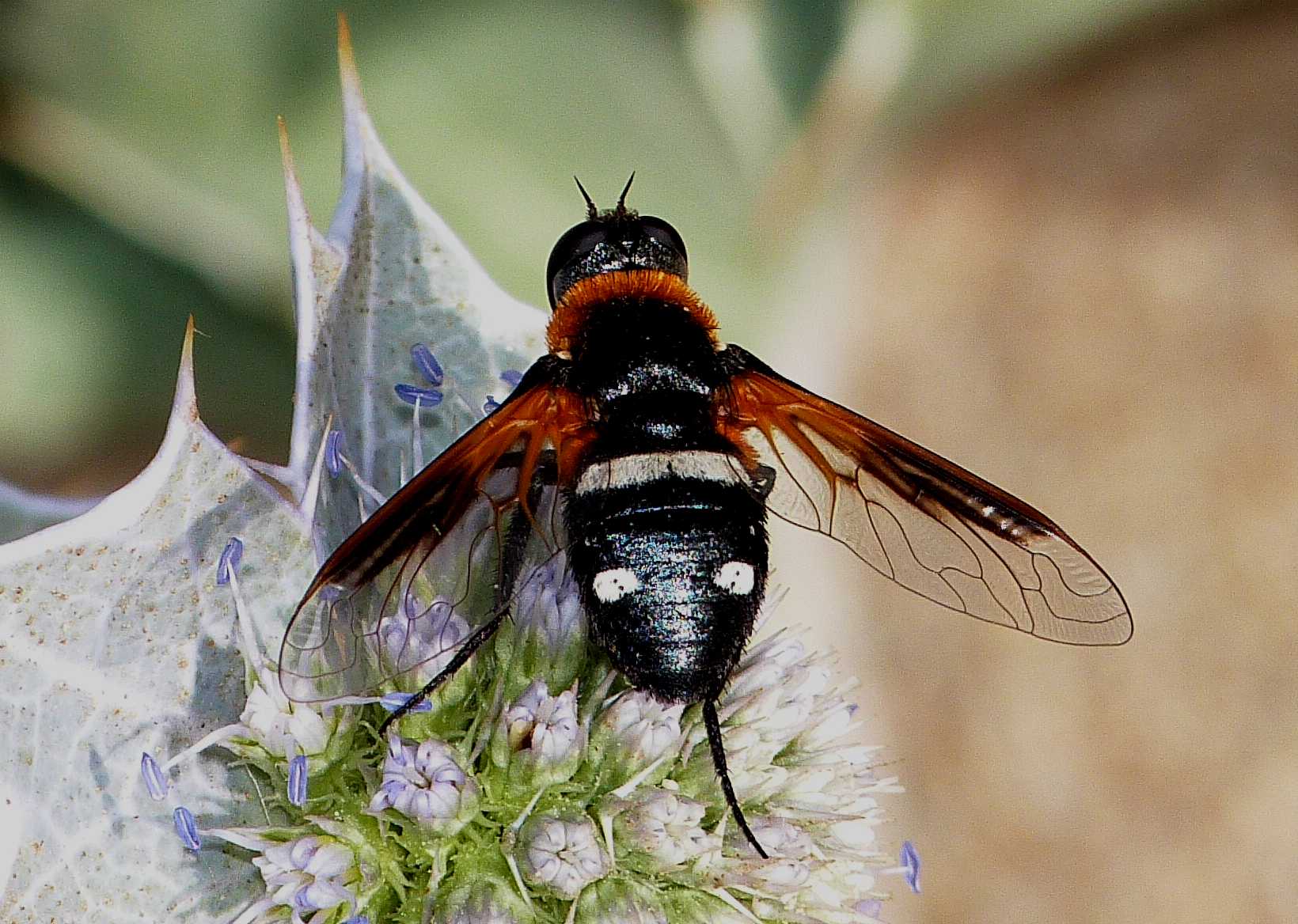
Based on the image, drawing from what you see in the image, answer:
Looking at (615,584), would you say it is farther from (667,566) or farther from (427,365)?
(427,365)

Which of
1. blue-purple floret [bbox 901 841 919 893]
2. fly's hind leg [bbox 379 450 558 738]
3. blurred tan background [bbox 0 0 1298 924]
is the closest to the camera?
fly's hind leg [bbox 379 450 558 738]

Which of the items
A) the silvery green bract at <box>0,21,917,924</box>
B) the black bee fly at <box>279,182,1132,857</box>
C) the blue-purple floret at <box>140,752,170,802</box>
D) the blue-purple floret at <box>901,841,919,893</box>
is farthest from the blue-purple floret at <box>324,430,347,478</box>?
the blue-purple floret at <box>901,841,919,893</box>

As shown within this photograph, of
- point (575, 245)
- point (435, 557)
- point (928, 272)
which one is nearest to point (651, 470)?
point (435, 557)

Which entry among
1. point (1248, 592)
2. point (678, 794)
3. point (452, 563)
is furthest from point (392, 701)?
point (1248, 592)

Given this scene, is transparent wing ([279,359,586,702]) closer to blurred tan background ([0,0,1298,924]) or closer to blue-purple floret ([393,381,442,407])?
blue-purple floret ([393,381,442,407])

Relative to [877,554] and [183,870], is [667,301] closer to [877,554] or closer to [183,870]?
[877,554]

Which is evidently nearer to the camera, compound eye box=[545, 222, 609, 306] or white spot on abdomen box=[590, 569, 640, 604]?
white spot on abdomen box=[590, 569, 640, 604]
